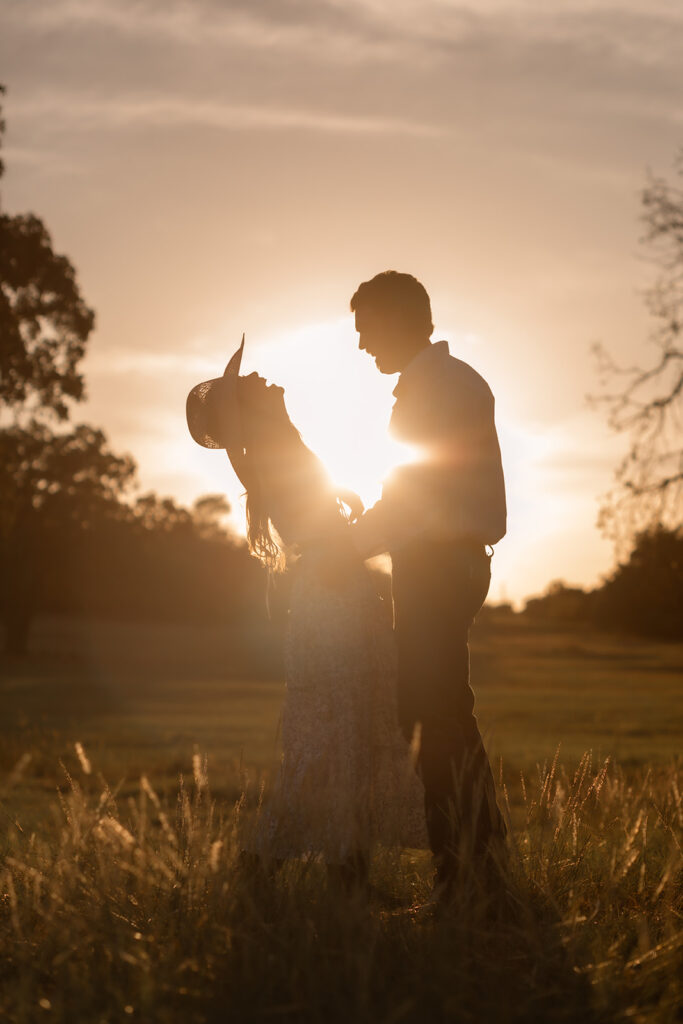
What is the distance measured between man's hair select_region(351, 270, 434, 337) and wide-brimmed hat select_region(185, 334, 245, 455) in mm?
617

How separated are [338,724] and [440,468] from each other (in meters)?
1.15

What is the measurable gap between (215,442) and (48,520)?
38.6 m

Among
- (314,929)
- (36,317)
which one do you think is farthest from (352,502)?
(36,317)

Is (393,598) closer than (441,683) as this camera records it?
No

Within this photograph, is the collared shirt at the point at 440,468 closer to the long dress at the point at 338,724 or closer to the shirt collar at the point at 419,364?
the shirt collar at the point at 419,364

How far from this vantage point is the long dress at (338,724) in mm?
4574

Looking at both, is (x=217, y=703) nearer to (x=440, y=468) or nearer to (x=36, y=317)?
(x=36, y=317)

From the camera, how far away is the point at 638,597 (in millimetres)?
20984

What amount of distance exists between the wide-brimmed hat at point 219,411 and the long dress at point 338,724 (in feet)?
2.05

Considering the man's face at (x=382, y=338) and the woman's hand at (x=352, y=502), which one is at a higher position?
the man's face at (x=382, y=338)

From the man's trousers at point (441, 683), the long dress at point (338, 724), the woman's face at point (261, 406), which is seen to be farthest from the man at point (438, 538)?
the woman's face at point (261, 406)

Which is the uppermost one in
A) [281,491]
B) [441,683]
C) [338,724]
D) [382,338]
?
[382,338]

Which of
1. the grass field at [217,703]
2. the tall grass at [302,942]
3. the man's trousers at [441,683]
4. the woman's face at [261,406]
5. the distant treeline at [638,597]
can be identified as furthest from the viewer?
the distant treeline at [638,597]

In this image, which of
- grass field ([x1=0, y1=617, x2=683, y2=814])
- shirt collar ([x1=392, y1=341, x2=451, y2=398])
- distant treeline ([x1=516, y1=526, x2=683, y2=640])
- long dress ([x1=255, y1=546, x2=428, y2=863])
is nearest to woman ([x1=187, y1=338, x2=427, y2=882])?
long dress ([x1=255, y1=546, x2=428, y2=863])
